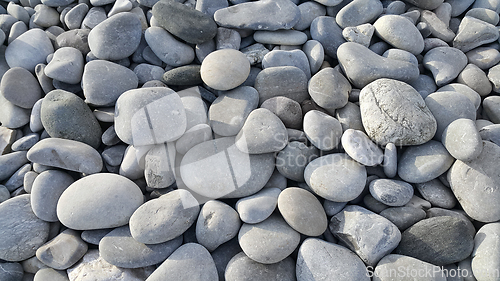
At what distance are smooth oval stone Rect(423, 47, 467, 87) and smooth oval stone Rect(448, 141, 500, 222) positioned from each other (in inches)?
Result: 23.3

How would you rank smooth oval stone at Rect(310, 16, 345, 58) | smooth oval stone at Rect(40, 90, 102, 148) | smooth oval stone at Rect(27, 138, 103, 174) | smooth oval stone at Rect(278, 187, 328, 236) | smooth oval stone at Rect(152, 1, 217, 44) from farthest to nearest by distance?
smooth oval stone at Rect(310, 16, 345, 58), smooth oval stone at Rect(152, 1, 217, 44), smooth oval stone at Rect(40, 90, 102, 148), smooth oval stone at Rect(27, 138, 103, 174), smooth oval stone at Rect(278, 187, 328, 236)

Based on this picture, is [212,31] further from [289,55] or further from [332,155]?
[332,155]

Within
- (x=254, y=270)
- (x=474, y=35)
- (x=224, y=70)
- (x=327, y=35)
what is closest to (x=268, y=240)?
(x=254, y=270)

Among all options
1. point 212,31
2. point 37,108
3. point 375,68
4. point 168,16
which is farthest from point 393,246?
point 37,108

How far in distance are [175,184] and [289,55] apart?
1130 millimetres

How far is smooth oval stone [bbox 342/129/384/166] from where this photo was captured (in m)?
1.73

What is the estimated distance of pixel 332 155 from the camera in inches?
71.2

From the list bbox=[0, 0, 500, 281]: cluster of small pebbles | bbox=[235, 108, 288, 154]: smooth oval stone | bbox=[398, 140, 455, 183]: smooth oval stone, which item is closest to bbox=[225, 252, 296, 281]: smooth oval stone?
bbox=[0, 0, 500, 281]: cluster of small pebbles

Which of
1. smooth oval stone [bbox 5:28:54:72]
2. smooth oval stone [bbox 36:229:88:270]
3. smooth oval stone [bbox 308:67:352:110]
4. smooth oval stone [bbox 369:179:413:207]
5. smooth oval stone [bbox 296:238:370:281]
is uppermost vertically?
smooth oval stone [bbox 308:67:352:110]

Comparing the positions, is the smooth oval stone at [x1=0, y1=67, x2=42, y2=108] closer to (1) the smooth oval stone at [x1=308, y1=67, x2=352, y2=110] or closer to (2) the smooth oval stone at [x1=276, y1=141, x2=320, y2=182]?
(2) the smooth oval stone at [x1=276, y1=141, x2=320, y2=182]

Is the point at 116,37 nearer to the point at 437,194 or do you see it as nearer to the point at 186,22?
the point at 186,22

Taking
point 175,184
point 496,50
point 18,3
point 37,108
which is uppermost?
point 496,50

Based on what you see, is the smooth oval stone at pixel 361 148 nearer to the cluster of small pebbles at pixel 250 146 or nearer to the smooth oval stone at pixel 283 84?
the cluster of small pebbles at pixel 250 146

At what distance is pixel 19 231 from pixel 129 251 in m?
0.62
